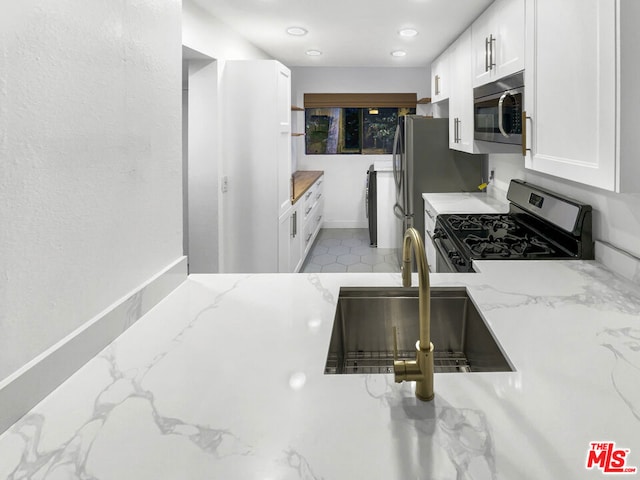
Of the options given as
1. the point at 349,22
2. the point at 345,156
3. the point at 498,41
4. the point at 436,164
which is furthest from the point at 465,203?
the point at 345,156

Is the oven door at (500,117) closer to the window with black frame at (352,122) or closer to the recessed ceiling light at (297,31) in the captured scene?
the recessed ceiling light at (297,31)

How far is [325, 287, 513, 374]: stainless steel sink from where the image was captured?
1.39 m

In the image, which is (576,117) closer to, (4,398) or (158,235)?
(158,235)

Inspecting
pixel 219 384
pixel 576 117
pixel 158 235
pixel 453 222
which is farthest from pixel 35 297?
pixel 453 222

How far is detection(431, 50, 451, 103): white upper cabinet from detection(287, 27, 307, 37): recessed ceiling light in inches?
52.3

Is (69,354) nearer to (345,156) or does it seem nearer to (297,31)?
(297,31)

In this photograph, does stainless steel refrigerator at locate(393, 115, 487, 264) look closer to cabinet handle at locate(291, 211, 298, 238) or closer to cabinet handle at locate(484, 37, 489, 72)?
cabinet handle at locate(291, 211, 298, 238)

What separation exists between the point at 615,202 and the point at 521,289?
0.64m

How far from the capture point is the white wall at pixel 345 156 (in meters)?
6.26

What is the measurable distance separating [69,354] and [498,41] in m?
2.56

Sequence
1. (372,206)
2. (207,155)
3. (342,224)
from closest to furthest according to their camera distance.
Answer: (207,155) → (372,206) → (342,224)

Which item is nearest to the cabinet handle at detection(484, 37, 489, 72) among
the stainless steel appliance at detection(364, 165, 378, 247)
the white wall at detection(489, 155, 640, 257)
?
the white wall at detection(489, 155, 640, 257)

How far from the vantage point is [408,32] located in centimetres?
374

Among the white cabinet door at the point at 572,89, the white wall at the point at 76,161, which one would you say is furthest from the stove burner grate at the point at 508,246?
the white wall at the point at 76,161
